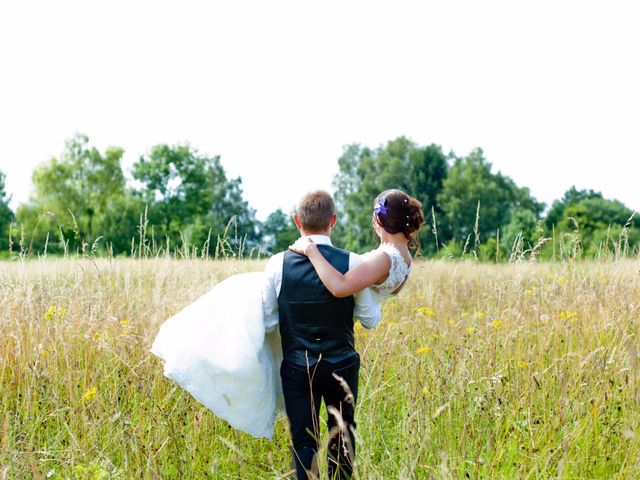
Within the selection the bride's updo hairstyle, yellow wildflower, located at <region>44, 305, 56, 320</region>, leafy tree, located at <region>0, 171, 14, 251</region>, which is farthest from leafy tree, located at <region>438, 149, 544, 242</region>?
the bride's updo hairstyle

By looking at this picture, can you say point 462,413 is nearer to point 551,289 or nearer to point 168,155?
point 551,289

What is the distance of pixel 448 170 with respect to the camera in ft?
155

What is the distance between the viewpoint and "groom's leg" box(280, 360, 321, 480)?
2977mm

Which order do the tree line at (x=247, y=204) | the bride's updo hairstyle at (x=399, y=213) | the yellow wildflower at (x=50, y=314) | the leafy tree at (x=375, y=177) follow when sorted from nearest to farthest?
the bride's updo hairstyle at (x=399, y=213), the yellow wildflower at (x=50, y=314), the tree line at (x=247, y=204), the leafy tree at (x=375, y=177)

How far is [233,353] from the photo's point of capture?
308 cm

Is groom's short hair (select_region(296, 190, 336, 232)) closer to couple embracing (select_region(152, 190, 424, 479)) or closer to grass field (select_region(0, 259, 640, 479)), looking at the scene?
→ couple embracing (select_region(152, 190, 424, 479))

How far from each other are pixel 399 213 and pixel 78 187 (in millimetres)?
38761

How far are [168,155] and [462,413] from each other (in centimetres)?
4009

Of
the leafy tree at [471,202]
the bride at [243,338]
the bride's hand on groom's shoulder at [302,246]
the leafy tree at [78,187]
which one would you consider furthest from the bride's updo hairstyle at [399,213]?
the leafy tree at [471,202]

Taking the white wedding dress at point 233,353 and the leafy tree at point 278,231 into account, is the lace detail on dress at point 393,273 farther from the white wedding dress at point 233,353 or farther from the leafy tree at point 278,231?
the leafy tree at point 278,231

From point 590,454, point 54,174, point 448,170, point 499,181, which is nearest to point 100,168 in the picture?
point 54,174

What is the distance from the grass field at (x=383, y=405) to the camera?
307 cm

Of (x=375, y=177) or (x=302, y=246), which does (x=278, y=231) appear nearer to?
(x=375, y=177)

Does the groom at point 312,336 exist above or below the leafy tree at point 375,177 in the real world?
below
